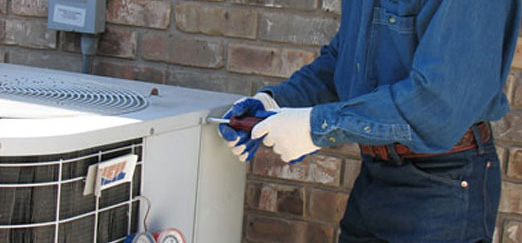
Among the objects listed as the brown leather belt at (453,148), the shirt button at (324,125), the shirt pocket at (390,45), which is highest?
the shirt pocket at (390,45)

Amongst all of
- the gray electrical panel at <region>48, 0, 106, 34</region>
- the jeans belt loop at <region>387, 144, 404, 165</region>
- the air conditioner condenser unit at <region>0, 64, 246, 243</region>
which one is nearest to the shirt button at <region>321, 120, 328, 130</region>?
the jeans belt loop at <region>387, 144, 404, 165</region>

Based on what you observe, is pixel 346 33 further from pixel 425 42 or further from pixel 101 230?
pixel 101 230

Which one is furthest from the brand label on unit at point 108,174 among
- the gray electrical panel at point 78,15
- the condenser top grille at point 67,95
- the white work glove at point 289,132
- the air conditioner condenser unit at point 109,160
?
the gray electrical panel at point 78,15

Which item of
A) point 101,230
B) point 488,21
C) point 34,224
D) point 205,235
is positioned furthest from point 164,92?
point 488,21

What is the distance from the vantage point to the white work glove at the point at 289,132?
147 centimetres

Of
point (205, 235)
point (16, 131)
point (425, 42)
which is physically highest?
point (425, 42)

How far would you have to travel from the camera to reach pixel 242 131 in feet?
5.39

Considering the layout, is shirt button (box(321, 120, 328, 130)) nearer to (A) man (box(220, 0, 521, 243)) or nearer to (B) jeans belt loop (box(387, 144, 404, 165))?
(A) man (box(220, 0, 521, 243))

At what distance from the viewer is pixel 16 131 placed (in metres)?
1.21

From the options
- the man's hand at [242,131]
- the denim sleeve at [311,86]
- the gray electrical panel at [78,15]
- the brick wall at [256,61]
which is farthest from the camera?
the gray electrical panel at [78,15]

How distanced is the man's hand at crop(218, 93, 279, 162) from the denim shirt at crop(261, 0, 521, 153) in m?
0.24

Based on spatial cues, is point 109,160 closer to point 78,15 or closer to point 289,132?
point 289,132

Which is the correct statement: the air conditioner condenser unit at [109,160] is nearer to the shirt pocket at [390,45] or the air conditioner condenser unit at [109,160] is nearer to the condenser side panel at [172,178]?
the condenser side panel at [172,178]

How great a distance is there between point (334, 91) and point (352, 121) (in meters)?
0.47
